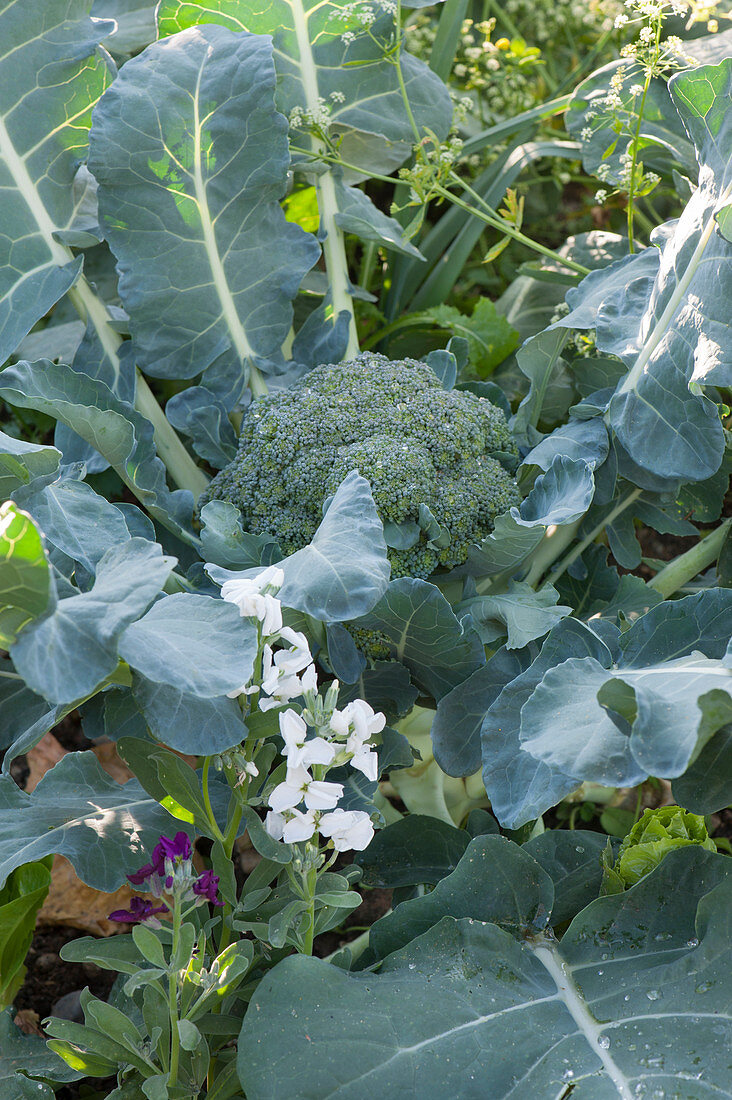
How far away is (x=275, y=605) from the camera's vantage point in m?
0.73

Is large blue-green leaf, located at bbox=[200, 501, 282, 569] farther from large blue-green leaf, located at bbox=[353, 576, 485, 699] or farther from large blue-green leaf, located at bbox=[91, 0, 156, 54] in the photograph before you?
large blue-green leaf, located at bbox=[91, 0, 156, 54]

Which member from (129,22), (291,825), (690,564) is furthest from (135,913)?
(129,22)

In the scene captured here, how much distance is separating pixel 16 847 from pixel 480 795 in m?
0.66

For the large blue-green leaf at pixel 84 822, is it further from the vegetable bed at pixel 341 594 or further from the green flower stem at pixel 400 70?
the green flower stem at pixel 400 70

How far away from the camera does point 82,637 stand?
2.13 feet

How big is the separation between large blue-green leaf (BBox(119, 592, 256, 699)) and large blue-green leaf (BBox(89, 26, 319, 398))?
0.62m

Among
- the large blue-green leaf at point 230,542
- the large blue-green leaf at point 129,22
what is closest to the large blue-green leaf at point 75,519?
the large blue-green leaf at point 230,542

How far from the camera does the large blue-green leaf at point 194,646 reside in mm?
669

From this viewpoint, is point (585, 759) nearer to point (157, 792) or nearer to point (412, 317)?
point (157, 792)

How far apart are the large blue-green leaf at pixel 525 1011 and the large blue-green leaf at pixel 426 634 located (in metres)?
0.21

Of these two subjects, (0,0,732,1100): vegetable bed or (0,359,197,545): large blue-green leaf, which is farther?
(0,359,197,545): large blue-green leaf

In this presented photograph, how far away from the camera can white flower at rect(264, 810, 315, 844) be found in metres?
0.70

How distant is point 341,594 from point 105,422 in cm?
39

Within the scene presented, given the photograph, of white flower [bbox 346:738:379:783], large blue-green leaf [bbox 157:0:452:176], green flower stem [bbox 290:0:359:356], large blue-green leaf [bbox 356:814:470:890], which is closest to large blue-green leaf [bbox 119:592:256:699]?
white flower [bbox 346:738:379:783]
